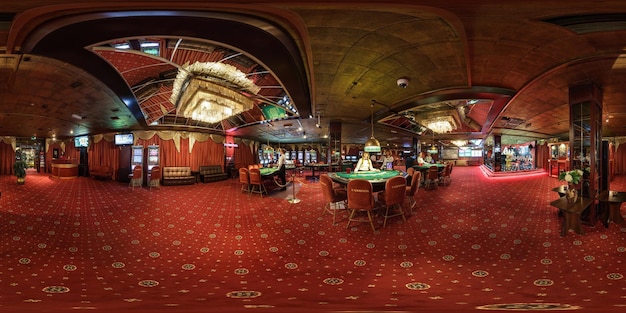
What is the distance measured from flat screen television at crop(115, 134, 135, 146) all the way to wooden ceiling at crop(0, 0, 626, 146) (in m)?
4.55

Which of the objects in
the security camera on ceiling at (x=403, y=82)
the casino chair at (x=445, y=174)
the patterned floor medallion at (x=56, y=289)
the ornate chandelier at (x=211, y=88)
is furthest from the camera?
the casino chair at (x=445, y=174)

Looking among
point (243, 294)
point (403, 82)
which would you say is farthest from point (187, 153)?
point (243, 294)

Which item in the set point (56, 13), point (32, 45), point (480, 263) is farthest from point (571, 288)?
point (32, 45)

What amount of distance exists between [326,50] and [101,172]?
12629 millimetres

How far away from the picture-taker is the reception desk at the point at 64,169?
10.3 metres

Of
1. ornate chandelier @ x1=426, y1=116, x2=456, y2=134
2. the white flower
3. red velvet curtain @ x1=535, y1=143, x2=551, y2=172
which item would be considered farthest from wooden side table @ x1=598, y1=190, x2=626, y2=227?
red velvet curtain @ x1=535, y1=143, x2=551, y2=172

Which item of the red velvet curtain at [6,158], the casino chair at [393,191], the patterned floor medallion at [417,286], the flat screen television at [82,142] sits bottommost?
the patterned floor medallion at [417,286]

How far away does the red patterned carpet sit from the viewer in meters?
1.83

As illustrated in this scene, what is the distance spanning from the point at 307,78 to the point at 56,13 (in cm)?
327

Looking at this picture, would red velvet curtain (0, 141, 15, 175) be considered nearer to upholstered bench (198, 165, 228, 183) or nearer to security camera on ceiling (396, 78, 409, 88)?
upholstered bench (198, 165, 228, 183)

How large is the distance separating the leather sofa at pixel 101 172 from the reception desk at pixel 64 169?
738 mm

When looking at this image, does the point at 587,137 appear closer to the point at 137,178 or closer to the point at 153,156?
the point at 137,178

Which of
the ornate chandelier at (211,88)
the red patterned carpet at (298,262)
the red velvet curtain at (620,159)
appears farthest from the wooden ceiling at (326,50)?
the red velvet curtain at (620,159)

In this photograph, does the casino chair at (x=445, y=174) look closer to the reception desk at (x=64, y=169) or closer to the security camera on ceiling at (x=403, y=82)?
the security camera on ceiling at (x=403, y=82)
